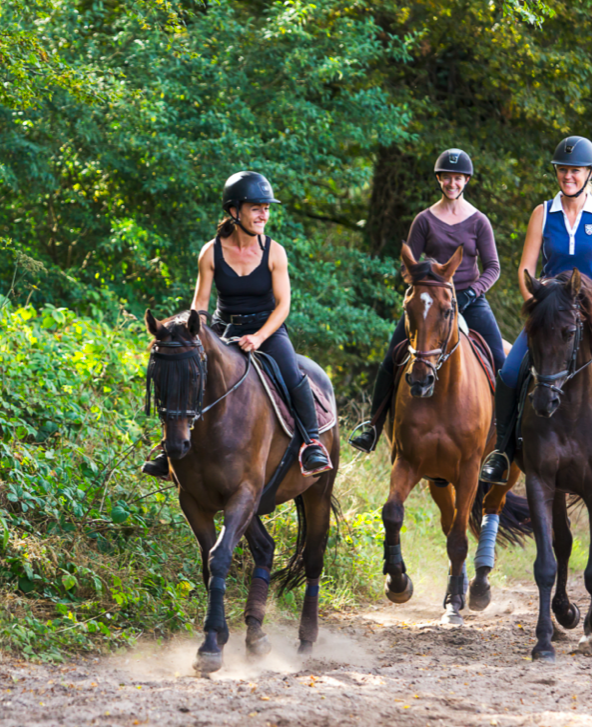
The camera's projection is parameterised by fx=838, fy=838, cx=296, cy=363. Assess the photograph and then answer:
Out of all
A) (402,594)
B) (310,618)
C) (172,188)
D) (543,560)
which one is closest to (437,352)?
(543,560)

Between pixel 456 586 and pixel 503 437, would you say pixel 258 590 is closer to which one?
pixel 456 586

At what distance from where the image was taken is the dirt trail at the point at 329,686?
13.3ft

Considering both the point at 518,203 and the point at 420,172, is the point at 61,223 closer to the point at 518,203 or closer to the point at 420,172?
the point at 420,172

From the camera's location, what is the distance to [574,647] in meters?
6.07

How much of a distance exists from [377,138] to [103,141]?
418 cm

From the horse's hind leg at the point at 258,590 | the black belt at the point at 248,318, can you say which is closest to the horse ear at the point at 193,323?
the black belt at the point at 248,318

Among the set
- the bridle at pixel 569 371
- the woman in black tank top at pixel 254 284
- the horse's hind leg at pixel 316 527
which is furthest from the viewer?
the horse's hind leg at pixel 316 527

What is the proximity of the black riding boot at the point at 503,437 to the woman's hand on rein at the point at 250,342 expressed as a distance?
1.92 m

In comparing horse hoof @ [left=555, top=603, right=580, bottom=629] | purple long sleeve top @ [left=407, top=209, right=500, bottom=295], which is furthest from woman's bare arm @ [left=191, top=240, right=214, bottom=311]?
horse hoof @ [left=555, top=603, right=580, bottom=629]

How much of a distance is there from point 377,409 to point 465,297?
1.24m

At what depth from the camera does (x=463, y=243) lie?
7.27m

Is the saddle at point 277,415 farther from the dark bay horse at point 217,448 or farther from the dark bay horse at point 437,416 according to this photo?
the dark bay horse at point 437,416

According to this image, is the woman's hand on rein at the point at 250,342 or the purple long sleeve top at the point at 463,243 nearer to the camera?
the woman's hand on rein at the point at 250,342

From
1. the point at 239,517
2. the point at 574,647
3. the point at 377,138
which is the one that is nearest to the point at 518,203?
the point at 377,138
